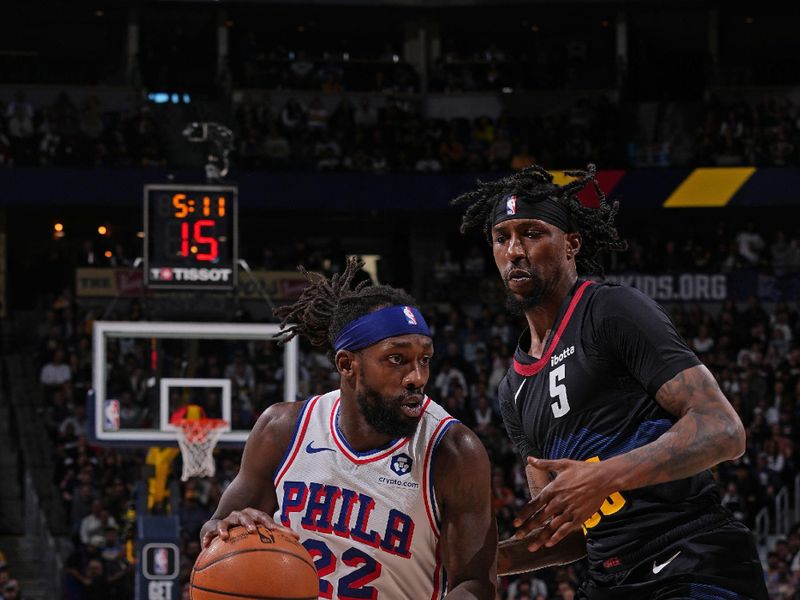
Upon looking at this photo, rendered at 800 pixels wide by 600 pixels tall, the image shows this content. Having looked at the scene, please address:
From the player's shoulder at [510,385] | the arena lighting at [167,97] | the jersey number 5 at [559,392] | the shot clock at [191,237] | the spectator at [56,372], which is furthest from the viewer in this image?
the arena lighting at [167,97]

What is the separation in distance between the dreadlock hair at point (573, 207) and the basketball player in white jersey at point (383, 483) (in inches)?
20.8

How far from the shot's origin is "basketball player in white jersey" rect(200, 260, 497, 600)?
461cm

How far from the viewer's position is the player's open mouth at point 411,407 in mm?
4582

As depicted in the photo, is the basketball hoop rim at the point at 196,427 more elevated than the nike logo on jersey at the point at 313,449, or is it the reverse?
the nike logo on jersey at the point at 313,449

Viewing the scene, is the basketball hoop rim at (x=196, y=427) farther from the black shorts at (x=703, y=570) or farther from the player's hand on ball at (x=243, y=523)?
the black shorts at (x=703, y=570)

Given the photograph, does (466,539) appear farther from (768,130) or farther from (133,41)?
(133,41)

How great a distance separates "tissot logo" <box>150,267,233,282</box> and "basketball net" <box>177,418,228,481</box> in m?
1.36

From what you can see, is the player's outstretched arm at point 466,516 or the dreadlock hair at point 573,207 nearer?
the player's outstretched arm at point 466,516

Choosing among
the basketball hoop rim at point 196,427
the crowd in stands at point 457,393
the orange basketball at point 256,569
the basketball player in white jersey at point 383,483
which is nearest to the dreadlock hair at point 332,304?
the basketball player in white jersey at point 383,483

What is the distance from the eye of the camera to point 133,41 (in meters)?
26.7

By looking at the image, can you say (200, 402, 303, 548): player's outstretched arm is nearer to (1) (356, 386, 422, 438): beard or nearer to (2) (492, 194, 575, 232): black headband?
(1) (356, 386, 422, 438): beard

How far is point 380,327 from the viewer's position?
15.2 ft

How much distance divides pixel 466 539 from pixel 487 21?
24.1 metres

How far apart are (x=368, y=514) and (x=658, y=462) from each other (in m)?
1.09
